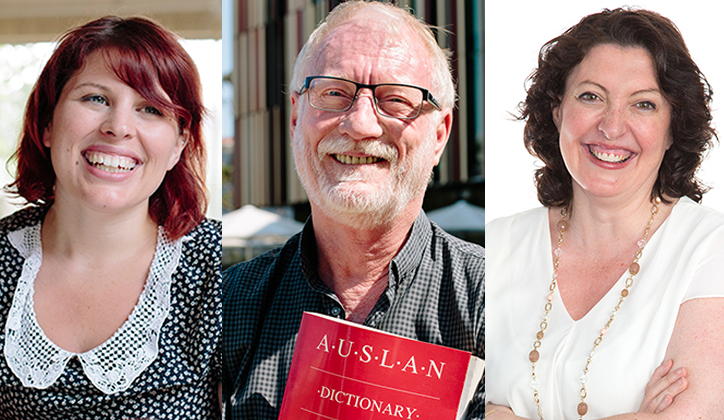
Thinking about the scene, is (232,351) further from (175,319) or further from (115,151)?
(115,151)

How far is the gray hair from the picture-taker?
62.7 inches

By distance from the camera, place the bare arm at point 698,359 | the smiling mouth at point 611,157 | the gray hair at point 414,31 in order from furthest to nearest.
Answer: the gray hair at point 414,31
the smiling mouth at point 611,157
the bare arm at point 698,359

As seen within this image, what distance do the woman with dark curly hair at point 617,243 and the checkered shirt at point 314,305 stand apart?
0.44ft

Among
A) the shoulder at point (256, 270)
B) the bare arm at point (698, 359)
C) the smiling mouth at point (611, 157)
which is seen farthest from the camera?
the shoulder at point (256, 270)

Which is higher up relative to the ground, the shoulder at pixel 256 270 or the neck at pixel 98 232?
the neck at pixel 98 232

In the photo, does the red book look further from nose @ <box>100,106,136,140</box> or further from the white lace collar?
nose @ <box>100,106,136,140</box>

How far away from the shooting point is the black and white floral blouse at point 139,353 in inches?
69.1

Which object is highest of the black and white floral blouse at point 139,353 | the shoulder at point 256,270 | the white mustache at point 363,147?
the white mustache at point 363,147

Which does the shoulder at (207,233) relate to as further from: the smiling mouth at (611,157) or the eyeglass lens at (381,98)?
the smiling mouth at (611,157)

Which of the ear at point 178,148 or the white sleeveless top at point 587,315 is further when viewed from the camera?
the ear at point 178,148

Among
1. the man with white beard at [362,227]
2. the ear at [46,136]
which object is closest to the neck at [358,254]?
the man with white beard at [362,227]

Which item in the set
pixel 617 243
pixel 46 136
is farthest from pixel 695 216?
pixel 46 136

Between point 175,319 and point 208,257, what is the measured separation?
8.1 inches

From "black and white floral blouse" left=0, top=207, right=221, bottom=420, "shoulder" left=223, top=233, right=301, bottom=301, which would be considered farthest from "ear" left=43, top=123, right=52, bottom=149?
"shoulder" left=223, top=233, right=301, bottom=301
